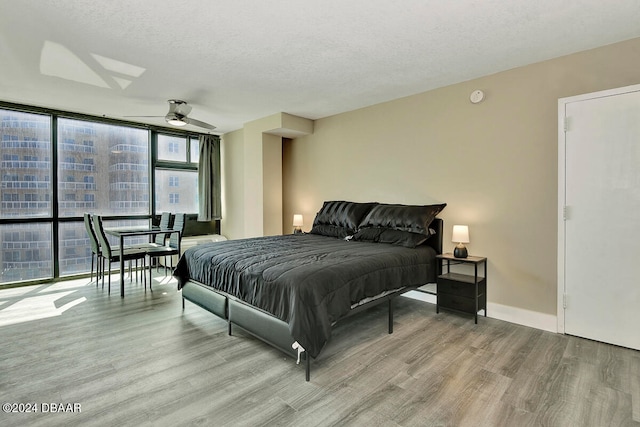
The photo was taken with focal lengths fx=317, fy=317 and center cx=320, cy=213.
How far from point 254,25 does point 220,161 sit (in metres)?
4.55

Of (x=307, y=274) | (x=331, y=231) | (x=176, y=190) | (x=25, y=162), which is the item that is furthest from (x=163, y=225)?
(x=307, y=274)

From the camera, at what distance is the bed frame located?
2267 millimetres

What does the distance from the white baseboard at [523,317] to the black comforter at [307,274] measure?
718 millimetres

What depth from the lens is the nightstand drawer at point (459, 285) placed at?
3.26 meters

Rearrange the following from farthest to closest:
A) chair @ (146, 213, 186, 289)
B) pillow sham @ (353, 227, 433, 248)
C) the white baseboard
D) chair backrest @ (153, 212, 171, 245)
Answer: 1. chair backrest @ (153, 212, 171, 245)
2. chair @ (146, 213, 186, 289)
3. pillow sham @ (353, 227, 433, 248)
4. the white baseboard

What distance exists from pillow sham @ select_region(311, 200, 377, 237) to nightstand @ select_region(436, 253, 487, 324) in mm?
1208

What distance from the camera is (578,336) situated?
9.47 feet

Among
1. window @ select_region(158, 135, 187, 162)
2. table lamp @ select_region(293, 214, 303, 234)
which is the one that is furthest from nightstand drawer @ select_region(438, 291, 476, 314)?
window @ select_region(158, 135, 187, 162)

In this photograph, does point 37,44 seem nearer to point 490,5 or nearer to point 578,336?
point 490,5

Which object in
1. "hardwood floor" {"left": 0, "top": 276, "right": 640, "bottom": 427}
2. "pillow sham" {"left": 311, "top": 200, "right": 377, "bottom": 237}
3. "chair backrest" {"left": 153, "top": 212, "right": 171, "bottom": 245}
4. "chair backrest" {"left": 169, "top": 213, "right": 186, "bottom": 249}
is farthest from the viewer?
"chair backrest" {"left": 153, "top": 212, "right": 171, "bottom": 245}

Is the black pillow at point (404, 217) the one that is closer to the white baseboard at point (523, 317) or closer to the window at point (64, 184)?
the white baseboard at point (523, 317)

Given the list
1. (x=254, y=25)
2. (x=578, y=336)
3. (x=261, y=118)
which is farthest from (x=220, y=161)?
(x=578, y=336)

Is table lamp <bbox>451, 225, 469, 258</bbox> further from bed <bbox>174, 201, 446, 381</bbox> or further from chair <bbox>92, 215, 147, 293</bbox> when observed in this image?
chair <bbox>92, 215, 147, 293</bbox>

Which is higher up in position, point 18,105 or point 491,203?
point 18,105
